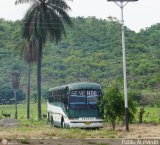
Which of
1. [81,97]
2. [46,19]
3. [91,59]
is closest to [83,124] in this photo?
[81,97]

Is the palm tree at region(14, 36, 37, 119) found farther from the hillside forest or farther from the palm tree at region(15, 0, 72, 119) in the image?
the hillside forest

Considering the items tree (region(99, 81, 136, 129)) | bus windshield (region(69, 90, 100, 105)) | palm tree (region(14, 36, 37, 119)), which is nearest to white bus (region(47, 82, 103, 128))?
bus windshield (region(69, 90, 100, 105))

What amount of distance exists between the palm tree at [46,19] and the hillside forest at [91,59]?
4050cm

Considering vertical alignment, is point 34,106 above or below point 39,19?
below

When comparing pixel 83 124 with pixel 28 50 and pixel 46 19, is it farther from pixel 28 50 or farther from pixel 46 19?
pixel 28 50

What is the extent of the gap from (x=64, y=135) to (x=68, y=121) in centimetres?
613

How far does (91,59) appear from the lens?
99375 mm

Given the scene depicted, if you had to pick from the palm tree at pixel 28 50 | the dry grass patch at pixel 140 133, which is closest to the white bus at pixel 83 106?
the dry grass patch at pixel 140 133

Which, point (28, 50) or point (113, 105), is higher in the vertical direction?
point (28, 50)

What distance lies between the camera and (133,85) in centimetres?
8419

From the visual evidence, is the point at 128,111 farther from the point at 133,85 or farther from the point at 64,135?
the point at 133,85

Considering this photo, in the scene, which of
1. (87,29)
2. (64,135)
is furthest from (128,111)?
(87,29)

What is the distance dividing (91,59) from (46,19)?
55448 mm

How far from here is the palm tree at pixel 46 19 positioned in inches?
1750
